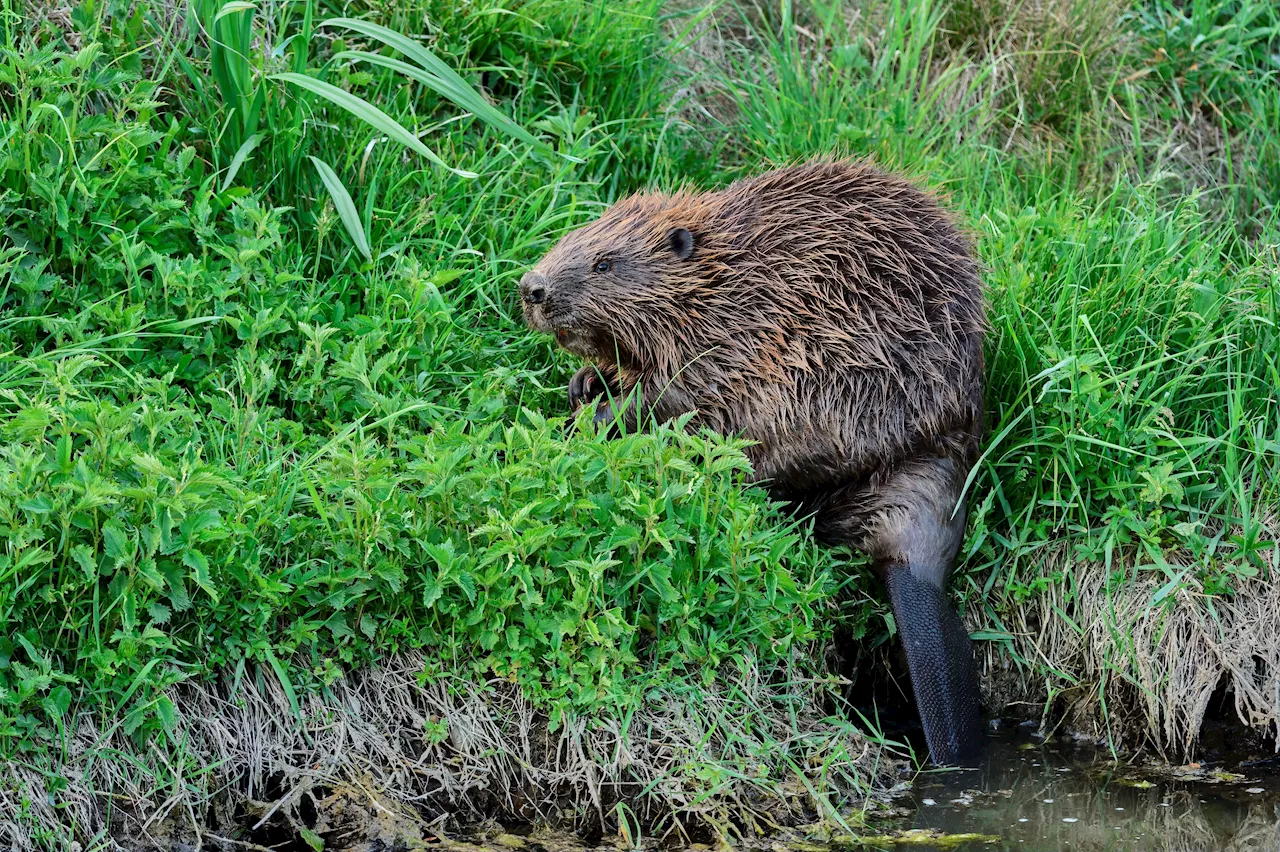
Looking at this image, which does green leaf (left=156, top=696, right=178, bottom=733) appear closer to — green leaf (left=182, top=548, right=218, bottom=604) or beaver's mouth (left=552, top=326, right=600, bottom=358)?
green leaf (left=182, top=548, right=218, bottom=604)

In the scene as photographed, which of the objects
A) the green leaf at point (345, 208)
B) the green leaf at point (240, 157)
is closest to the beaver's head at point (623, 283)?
the green leaf at point (345, 208)

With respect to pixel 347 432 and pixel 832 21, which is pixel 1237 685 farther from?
pixel 832 21

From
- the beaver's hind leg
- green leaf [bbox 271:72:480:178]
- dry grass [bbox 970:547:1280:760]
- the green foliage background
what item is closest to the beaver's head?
the green foliage background

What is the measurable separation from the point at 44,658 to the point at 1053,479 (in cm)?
223

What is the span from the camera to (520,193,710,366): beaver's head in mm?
3387

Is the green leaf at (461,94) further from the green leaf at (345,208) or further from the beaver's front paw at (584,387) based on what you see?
the beaver's front paw at (584,387)

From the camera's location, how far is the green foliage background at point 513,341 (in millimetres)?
2621

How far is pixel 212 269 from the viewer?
11.1 feet

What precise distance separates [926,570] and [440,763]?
117cm

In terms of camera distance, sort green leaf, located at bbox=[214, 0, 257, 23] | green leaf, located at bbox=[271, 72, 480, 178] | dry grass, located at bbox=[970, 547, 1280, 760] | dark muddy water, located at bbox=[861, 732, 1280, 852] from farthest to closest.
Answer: green leaf, located at bbox=[271, 72, 480, 178] → green leaf, located at bbox=[214, 0, 257, 23] → dry grass, located at bbox=[970, 547, 1280, 760] → dark muddy water, located at bbox=[861, 732, 1280, 852]

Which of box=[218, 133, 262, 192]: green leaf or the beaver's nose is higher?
box=[218, 133, 262, 192]: green leaf

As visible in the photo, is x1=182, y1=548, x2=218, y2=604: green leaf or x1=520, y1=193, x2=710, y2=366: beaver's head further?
x1=520, y1=193, x2=710, y2=366: beaver's head

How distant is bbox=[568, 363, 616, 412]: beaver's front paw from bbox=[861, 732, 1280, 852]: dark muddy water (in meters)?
1.20

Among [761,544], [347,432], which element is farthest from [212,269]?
[761,544]
